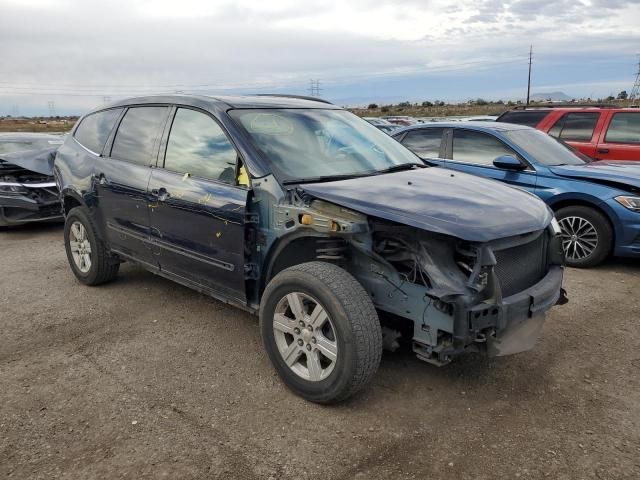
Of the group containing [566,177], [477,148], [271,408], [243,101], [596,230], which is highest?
[243,101]

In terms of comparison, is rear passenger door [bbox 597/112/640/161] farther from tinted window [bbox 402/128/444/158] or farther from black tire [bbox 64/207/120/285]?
black tire [bbox 64/207/120/285]

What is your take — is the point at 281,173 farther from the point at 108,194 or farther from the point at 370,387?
the point at 108,194

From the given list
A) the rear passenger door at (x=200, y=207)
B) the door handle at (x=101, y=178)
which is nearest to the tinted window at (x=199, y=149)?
the rear passenger door at (x=200, y=207)

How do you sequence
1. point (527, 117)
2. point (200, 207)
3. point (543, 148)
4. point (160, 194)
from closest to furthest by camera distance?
point (200, 207) < point (160, 194) < point (543, 148) < point (527, 117)

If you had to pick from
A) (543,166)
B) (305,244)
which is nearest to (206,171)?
(305,244)

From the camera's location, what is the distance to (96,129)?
5375 millimetres

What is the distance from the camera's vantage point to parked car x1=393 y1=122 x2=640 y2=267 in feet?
19.3

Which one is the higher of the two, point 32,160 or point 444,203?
point 444,203

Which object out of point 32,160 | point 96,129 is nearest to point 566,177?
point 96,129

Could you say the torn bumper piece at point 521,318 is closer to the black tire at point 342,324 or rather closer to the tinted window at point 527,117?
the black tire at point 342,324

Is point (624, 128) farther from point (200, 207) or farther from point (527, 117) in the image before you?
point (200, 207)

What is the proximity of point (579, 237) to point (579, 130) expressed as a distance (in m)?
3.38

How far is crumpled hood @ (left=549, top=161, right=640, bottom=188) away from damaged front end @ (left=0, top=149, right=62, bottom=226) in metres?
7.21

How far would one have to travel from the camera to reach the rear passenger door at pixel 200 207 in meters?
3.73
